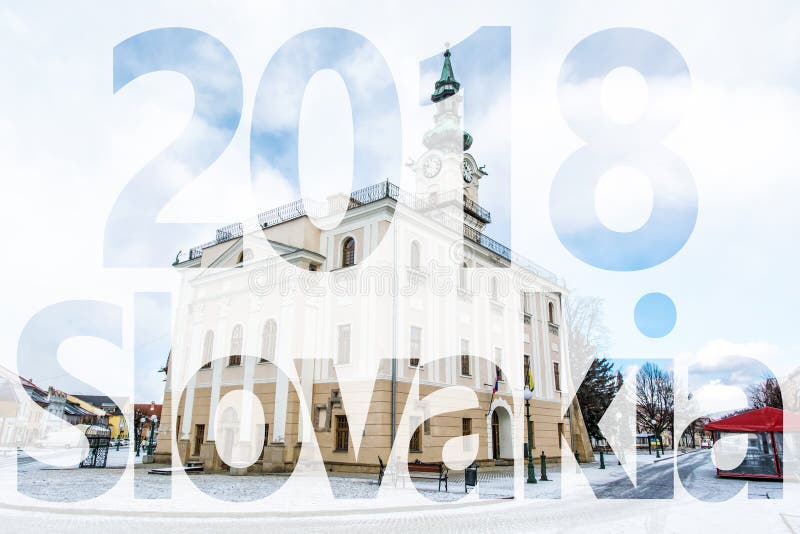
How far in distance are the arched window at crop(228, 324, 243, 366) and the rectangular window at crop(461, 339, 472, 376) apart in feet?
34.4

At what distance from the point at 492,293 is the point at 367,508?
18197 millimetres

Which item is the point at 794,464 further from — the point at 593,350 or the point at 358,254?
the point at 358,254

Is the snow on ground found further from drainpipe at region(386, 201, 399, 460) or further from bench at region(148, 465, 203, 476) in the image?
drainpipe at region(386, 201, 399, 460)

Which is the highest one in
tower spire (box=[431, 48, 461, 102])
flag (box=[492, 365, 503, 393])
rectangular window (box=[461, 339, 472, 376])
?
tower spire (box=[431, 48, 461, 102])

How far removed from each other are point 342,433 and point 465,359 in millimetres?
7225

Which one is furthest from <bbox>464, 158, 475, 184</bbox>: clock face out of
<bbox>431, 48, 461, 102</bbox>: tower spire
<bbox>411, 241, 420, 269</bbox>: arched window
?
<bbox>411, 241, 420, 269</bbox>: arched window

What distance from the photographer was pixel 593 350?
39000 millimetres

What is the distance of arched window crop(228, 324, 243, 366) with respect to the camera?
84.2 ft

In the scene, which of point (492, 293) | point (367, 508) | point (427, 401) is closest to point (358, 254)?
point (427, 401)

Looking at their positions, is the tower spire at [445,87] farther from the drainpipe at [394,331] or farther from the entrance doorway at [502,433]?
the entrance doorway at [502,433]

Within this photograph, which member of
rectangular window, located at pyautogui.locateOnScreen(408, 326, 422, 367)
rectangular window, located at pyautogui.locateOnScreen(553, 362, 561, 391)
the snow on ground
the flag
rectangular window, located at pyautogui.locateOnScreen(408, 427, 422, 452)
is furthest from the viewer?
rectangular window, located at pyautogui.locateOnScreen(553, 362, 561, 391)

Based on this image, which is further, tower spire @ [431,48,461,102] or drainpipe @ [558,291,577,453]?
tower spire @ [431,48,461,102]

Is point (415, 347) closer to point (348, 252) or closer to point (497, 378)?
point (348, 252)

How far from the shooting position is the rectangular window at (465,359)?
1028 inches
